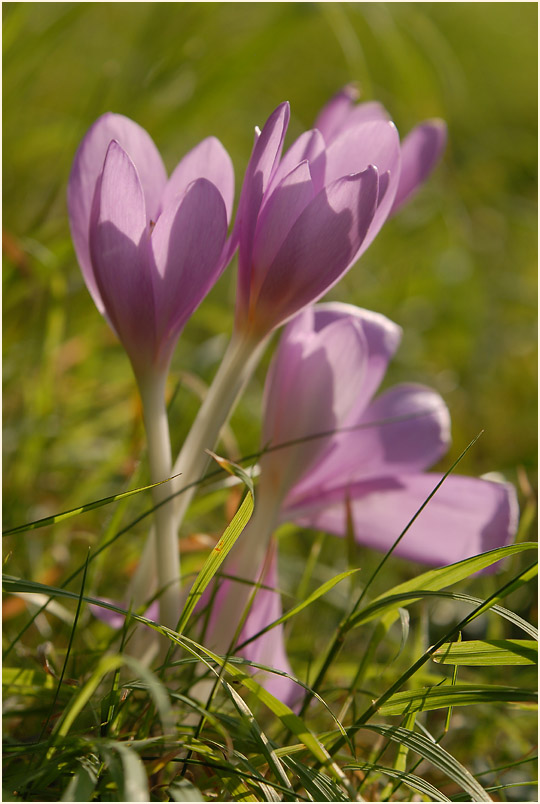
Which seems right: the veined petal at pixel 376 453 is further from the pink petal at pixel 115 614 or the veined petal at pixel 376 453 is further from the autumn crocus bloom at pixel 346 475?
the pink petal at pixel 115 614

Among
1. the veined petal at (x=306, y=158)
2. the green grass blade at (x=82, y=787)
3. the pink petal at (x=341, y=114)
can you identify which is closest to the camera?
the green grass blade at (x=82, y=787)

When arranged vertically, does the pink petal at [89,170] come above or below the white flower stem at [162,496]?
above

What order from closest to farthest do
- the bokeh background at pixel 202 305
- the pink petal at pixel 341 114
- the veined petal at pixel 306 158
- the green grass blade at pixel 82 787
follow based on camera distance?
the green grass blade at pixel 82 787, the veined petal at pixel 306 158, the pink petal at pixel 341 114, the bokeh background at pixel 202 305

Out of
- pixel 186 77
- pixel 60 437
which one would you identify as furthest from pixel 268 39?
pixel 60 437

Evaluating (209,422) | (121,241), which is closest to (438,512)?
(209,422)

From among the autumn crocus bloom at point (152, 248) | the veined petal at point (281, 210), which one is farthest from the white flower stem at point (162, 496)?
the veined petal at point (281, 210)

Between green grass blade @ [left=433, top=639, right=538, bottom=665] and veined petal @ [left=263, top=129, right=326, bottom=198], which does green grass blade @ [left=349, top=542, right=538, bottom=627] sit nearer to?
green grass blade @ [left=433, top=639, right=538, bottom=665]
